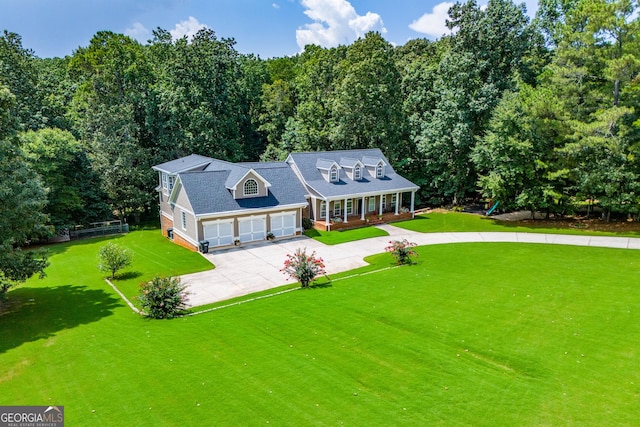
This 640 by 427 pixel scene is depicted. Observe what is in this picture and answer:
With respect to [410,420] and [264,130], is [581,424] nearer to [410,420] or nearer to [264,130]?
[410,420]

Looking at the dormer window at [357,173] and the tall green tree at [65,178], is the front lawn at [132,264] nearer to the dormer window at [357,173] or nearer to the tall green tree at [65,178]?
the tall green tree at [65,178]

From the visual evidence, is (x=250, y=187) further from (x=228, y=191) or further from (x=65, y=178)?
(x=65, y=178)

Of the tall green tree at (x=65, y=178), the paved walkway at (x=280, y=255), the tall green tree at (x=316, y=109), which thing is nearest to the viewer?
the paved walkway at (x=280, y=255)

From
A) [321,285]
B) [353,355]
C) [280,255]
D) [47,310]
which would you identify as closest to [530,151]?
[280,255]

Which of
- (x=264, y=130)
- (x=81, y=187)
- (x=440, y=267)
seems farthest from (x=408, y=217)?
(x=81, y=187)

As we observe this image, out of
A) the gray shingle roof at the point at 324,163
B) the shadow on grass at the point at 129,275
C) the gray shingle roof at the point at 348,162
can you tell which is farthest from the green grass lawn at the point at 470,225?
the shadow on grass at the point at 129,275
